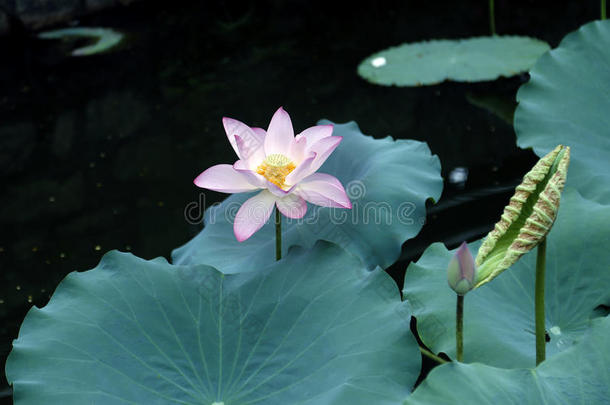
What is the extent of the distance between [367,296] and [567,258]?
386 mm

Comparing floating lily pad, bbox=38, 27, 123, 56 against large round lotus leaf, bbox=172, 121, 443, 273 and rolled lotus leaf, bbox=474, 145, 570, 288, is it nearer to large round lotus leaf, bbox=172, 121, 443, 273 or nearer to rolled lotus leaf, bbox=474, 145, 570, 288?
large round lotus leaf, bbox=172, 121, 443, 273

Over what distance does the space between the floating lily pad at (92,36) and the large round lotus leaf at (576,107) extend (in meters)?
2.83

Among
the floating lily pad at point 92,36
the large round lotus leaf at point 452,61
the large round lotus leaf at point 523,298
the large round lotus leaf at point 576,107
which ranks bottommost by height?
the large round lotus leaf at point 452,61

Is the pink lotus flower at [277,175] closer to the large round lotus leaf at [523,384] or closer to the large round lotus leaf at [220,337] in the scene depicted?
the large round lotus leaf at [220,337]

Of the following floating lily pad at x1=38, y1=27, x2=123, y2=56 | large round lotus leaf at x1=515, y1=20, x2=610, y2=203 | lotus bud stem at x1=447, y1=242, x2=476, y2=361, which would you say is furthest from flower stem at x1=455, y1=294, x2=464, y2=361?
floating lily pad at x1=38, y1=27, x2=123, y2=56

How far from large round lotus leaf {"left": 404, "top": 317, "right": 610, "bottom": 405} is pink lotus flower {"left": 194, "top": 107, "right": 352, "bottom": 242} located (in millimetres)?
326

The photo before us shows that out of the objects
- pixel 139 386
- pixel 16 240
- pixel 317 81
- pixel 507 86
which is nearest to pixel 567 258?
pixel 139 386

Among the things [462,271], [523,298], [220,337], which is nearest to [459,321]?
[462,271]

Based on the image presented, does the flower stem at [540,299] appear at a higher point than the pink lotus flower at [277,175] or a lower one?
lower

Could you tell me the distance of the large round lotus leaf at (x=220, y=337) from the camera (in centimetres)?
96

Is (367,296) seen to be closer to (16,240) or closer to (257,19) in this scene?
(16,240)

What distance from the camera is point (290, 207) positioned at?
1.06 meters

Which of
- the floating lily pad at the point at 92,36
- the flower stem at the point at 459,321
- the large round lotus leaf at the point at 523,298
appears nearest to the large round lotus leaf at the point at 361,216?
the large round lotus leaf at the point at 523,298

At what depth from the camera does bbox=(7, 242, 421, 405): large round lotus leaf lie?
963mm
